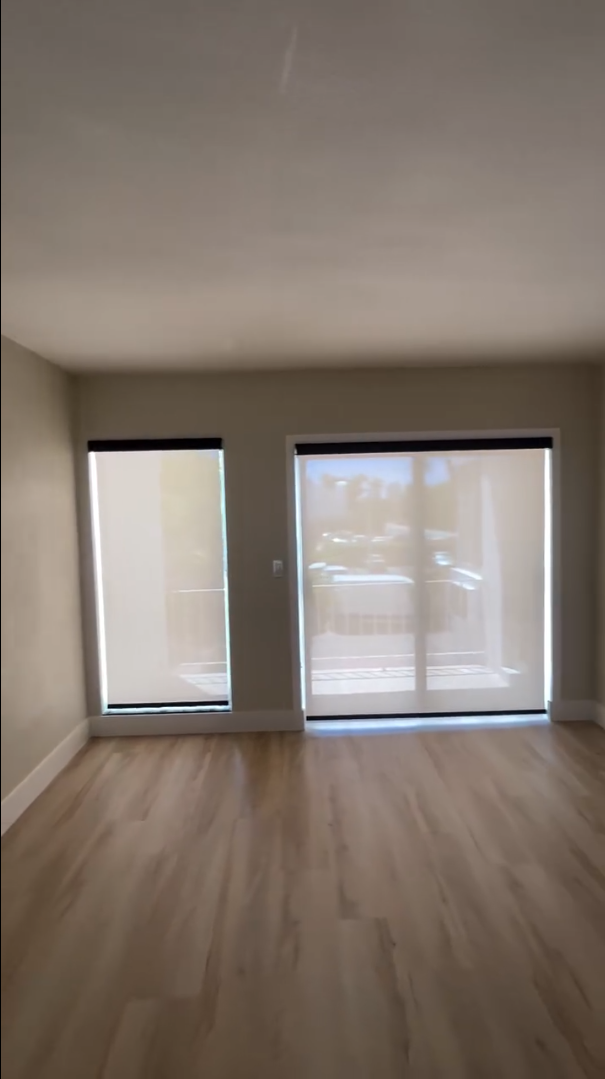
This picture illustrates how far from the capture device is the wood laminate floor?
1438mm

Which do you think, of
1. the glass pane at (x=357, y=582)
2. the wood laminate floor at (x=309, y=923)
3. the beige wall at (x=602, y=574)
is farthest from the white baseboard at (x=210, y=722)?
the beige wall at (x=602, y=574)

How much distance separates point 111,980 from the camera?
1681mm

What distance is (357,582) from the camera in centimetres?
389

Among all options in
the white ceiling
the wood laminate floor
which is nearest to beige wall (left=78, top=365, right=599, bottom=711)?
the wood laminate floor

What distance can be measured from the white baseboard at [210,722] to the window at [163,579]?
0.09m

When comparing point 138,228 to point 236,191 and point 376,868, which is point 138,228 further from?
point 376,868

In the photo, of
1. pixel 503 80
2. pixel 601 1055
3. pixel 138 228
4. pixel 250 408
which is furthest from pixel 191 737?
pixel 503 80

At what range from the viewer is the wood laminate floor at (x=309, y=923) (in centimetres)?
144

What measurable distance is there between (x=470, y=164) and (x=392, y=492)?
8.09 feet

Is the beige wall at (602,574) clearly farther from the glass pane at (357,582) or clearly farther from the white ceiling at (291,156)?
the white ceiling at (291,156)

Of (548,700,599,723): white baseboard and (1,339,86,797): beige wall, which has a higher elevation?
(1,339,86,797): beige wall

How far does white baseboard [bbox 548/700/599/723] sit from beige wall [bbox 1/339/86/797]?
11.4ft

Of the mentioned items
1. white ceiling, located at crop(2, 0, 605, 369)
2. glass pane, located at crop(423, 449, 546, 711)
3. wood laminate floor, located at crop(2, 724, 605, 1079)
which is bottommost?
wood laminate floor, located at crop(2, 724, 605, 1079)

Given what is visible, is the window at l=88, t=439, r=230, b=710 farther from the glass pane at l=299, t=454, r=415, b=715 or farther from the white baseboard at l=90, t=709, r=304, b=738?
the glass pane at l=299, t=454, r=415, b=715
